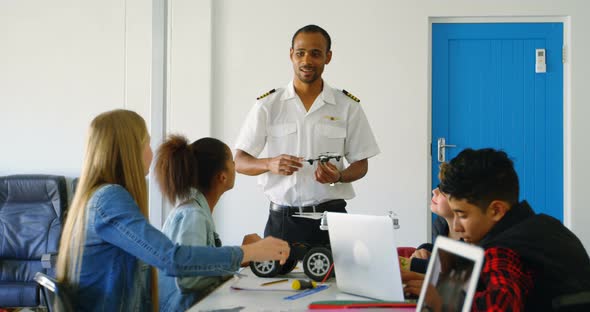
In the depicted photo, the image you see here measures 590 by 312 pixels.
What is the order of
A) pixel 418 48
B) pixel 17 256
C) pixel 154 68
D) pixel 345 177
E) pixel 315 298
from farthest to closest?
pixel 418 48 < pixel 17 256 < pixel 154 68 < pixel 345 177 < pixel 315 298

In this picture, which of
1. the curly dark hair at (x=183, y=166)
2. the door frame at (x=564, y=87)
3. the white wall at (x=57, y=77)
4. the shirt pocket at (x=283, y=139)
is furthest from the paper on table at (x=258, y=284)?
the white wall at (x=57, y=77)

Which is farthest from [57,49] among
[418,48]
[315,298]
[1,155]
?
[315,298]

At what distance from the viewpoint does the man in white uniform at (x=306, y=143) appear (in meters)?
2.93

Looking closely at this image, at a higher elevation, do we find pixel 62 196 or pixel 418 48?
pixel 418 48

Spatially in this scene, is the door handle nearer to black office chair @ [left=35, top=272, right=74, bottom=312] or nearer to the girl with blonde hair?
the girl with blonde hair

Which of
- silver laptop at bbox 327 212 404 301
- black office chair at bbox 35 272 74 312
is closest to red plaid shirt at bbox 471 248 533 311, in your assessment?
silver laptop at bbox 327 212 404 301

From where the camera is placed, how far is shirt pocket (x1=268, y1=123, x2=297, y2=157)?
3094 mm

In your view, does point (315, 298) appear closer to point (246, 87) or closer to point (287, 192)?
point (287, 192)

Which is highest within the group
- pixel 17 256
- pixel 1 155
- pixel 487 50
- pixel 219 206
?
pixel 487 50

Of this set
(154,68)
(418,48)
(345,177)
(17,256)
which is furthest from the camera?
(418,48)

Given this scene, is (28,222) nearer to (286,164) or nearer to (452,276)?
(286,164)

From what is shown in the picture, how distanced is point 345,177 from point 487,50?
2.39 m

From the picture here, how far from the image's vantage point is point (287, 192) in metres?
2.99

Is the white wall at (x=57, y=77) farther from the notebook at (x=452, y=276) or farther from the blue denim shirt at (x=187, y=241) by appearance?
the notebook at (x=452, y=276)
